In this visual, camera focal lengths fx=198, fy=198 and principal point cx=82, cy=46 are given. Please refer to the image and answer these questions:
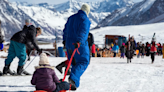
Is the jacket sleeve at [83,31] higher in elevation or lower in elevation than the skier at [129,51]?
higher

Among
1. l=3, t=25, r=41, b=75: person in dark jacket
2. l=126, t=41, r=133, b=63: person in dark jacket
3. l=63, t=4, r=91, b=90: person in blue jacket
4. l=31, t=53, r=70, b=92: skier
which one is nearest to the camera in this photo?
l=31, t=53, r=70, b=92: skier

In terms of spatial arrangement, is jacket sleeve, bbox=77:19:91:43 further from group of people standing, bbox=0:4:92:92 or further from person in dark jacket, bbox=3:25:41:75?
person in dark jacket, bbox=3:25:41:75

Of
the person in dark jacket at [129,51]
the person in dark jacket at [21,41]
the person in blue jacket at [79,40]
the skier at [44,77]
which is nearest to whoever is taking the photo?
the skier at [44,77]

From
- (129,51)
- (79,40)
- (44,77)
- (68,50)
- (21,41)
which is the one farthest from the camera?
(129,51)

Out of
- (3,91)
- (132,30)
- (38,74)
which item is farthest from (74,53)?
(132,30)

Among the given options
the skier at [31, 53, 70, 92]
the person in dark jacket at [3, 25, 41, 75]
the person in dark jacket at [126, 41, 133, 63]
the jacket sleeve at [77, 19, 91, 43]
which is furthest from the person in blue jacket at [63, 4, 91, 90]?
the person in dark jacket at [126, 41, 133, 63]

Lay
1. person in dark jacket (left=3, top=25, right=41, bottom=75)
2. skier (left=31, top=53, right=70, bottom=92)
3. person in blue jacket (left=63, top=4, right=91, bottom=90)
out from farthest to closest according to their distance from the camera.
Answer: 1. person in dark jacket (left=3, top=25, right=41, bottom=75)
2. person in blue jacket (left=63, top=4, right=91, bottom=90)
3. skier (left=31, top=53, right=70, bottom=92)

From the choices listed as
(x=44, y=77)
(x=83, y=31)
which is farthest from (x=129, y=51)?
(x=44, y=77)

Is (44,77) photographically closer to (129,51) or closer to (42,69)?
(42,69)

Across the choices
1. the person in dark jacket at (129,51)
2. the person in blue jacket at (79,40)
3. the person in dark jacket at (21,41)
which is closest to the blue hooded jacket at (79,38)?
the person in blue jacket at (79,40)

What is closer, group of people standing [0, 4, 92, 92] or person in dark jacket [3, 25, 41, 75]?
group of people standing [0, 4, 92, 92]

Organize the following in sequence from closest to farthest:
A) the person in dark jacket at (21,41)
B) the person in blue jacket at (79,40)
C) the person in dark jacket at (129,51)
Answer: the person in blue jacket at (79,40) < the person in dark jacket at (21,41) < the person in dark jacket at (129,51)

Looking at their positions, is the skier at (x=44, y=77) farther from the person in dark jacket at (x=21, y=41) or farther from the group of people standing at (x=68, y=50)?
the person in dark jacket at (x=21, y=41)

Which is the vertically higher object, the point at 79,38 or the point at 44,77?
the point at 79,38
